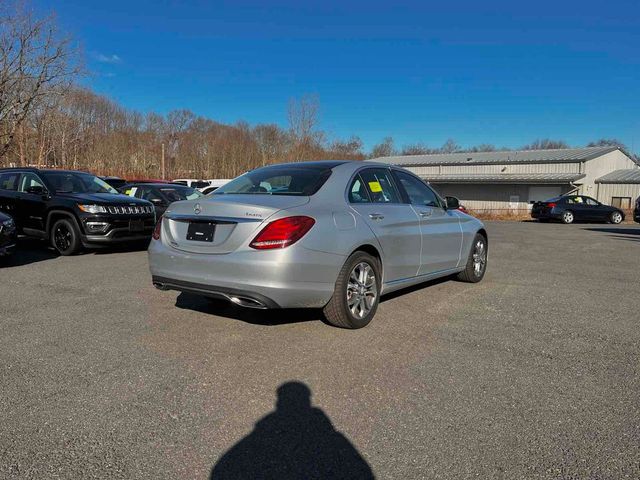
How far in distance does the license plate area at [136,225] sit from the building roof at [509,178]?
123ft

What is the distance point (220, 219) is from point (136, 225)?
6.26m

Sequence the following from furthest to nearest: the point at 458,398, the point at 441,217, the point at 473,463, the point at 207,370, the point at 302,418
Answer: the point at 441,217 → the point at 207,370 → the point at 458,398 → the point at 302,418 → the point at 473,463

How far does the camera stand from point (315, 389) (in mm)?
3406

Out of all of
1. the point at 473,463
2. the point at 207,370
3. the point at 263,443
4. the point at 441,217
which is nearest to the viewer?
the point at 473,463

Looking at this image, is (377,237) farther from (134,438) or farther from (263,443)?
(134,438)

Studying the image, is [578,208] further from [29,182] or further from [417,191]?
[29,182]

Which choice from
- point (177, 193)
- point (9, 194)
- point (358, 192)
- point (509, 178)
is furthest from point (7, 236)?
point (509, 178)

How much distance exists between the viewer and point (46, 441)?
2.67m

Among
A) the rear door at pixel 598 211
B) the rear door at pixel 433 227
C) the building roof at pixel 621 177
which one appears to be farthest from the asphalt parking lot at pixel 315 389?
the building roof at pixel 621 177

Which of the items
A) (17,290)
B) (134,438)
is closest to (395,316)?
(134,438)

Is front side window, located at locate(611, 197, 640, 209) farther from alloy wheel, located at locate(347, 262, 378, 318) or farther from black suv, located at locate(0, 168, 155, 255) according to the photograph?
alloy wheel, located at locate(347, 262, 378, 318)

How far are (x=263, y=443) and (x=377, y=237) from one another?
2.57 metres

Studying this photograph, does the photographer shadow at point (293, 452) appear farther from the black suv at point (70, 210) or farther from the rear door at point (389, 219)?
the black suv at point (70, 210)

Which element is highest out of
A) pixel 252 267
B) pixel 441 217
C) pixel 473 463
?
pixel 441 217
